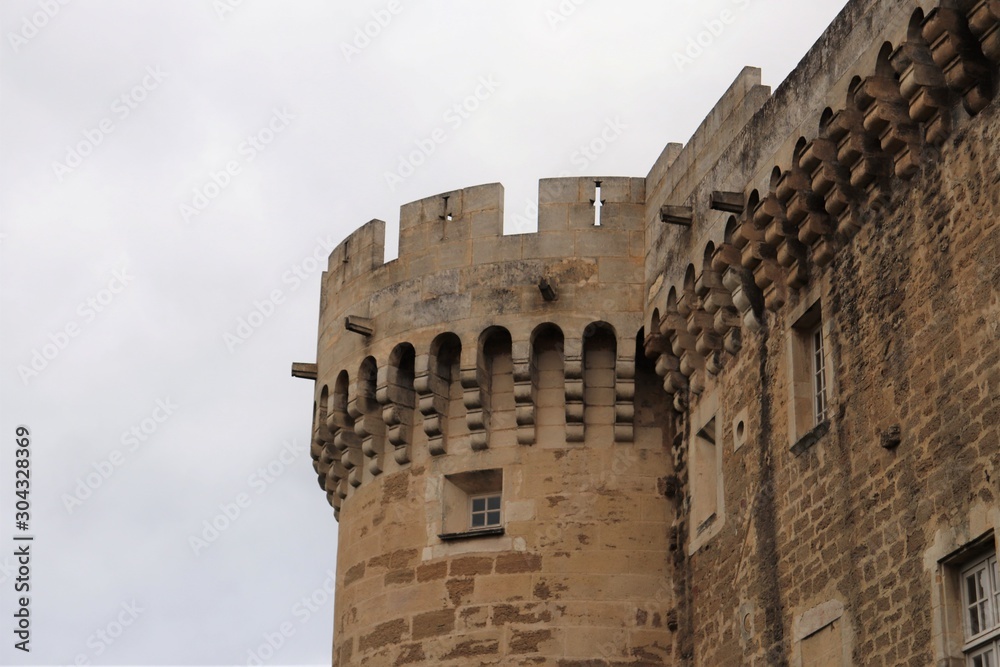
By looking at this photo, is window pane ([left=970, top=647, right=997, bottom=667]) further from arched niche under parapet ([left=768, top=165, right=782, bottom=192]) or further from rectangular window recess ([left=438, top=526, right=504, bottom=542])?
rectangular window recess ([left=438, top=526, right=504, bottom=542])

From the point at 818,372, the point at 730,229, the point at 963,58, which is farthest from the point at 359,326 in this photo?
the point at 963,58

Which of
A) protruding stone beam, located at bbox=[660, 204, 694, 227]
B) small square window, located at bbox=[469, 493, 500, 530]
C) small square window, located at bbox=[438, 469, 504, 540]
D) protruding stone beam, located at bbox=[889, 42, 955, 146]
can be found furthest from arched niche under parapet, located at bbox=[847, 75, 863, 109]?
small square window, located at bbox=[469, 493, 500, 530]

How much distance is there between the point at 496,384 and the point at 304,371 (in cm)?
289

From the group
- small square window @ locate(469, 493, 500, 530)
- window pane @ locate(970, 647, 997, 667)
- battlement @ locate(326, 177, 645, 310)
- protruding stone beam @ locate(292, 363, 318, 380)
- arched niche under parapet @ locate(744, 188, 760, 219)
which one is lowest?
window pane @ locate(970, 647, 997, 667)

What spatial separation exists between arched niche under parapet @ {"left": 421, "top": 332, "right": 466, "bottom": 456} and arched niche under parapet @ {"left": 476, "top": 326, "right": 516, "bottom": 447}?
237 mm

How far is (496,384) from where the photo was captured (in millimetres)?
15625

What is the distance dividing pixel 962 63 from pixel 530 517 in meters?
6.08

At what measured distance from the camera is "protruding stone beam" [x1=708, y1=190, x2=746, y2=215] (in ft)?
43.4

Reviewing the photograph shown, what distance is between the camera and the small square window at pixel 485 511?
15.4 m

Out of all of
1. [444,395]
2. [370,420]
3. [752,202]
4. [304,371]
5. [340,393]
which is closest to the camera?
[752,202]

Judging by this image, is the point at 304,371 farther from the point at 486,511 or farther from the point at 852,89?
the point at 852,89

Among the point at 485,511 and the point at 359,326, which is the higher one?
the point at 359,326

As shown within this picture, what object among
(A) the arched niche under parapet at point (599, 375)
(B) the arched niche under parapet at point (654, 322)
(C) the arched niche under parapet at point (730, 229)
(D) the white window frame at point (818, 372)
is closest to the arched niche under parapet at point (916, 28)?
(D) the white window frame at point (818, 372)

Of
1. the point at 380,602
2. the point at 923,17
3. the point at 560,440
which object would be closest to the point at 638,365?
the point at 560,440
